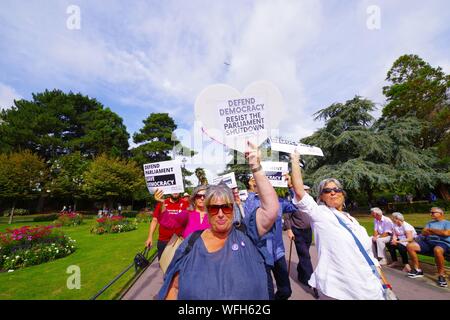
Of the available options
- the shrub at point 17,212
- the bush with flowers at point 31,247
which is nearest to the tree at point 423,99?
the bush with flowers at point 31,247

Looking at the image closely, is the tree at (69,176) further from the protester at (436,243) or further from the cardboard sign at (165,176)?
the protester at (436,243)

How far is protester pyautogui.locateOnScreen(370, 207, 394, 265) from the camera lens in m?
6.89

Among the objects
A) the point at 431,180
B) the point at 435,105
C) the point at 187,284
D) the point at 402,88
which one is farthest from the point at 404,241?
the point at 402,88

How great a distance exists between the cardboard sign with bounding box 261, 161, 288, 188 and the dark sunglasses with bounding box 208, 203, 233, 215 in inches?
160

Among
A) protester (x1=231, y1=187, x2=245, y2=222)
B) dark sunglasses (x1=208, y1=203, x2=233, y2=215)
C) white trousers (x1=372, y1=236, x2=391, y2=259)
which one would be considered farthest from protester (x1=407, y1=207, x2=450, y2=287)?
dark sunglasses (x1=208, y1=203, x2=233, y2=215)

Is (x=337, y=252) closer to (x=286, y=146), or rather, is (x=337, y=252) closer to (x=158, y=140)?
(x=286, y=146)

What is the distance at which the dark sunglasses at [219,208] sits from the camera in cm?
201

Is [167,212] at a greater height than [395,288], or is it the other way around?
[167,212]

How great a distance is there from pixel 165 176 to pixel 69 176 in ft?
126

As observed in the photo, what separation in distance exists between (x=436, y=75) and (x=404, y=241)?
28.8 metres

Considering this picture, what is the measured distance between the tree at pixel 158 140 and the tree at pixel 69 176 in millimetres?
9573

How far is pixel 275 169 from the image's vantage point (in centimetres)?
621

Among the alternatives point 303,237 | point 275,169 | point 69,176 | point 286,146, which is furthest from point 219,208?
point 69,176

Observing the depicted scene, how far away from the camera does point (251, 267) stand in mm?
1749
